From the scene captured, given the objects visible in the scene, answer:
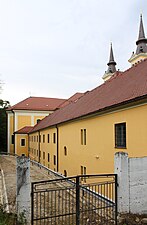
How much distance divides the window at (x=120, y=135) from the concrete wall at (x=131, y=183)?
268cm

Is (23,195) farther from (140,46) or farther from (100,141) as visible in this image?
(140,46)

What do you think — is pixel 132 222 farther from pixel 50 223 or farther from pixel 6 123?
pixel 6 123

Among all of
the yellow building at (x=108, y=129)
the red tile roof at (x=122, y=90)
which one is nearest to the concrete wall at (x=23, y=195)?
the yellow building at (x=108, y=129)

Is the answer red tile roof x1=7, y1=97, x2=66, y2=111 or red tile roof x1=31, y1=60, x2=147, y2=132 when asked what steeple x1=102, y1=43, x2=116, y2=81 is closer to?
red tile roof x1=7, y1=97, x2=66, y2=111

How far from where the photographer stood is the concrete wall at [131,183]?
19.3ft

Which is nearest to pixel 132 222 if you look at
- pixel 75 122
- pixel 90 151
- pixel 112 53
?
pixel 90 151

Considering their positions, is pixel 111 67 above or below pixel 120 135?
above

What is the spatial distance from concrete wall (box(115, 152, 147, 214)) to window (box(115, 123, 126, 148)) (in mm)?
2684

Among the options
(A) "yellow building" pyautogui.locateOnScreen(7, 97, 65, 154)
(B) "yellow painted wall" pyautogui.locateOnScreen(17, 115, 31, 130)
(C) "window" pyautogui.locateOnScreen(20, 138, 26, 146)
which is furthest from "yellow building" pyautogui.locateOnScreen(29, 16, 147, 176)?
(B) "yellow painted wall" pyautogui.locateOnScreen(17, 115, 31, 130)

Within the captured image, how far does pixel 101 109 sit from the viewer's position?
10.2 metres

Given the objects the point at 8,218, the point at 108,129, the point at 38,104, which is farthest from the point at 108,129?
the point at 38,104

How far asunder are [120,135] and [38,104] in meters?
36.6

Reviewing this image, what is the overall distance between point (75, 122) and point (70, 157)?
8.97 feet

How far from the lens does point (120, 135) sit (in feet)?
30.0
